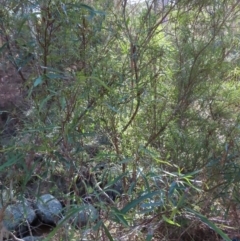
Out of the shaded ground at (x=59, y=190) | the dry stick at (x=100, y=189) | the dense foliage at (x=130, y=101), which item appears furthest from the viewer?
the shaded ground at (x=59, y=190)

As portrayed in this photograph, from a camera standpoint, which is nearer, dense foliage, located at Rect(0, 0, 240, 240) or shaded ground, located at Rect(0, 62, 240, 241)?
dense foliage, located at Rect(0, 0, 240, 240)

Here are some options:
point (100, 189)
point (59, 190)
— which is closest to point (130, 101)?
point (100, 189)

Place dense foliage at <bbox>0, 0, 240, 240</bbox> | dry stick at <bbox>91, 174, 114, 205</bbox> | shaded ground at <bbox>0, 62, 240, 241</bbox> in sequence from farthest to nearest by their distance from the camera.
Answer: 1. shaded ground at <bbox>0, 62, 240, 241</bbox>
2. dry stick at <bbox>91, 174, 114, 205</bbox>
3. dense foliage at <bbox>0, 0, 240, 240</bbox>

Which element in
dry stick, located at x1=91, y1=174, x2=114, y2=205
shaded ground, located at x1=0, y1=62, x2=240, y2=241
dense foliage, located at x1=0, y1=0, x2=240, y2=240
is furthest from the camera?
shaded ground, located at x1=0, y1=62, x2=240, y2=241

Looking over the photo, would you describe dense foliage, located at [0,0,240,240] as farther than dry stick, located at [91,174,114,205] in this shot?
No

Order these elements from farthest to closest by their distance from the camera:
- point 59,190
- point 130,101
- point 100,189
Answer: point 59,190, point 130,101, point 100,189

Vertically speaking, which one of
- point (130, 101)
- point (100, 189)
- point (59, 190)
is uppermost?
point (130, 101)

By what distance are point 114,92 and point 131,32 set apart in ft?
1.36

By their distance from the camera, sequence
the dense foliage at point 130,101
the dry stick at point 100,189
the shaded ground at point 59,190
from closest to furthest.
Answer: the dense foliage at point 130,101 < the dry stick at point 100,189 < the shaded ground at point 59,190

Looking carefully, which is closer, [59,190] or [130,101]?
[130,101]

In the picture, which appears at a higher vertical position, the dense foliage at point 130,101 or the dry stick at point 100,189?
the dense foliage at point 130,101

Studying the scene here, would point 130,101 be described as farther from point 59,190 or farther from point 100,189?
point 59,190

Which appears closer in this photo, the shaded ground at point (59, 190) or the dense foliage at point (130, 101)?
the dense foliage at point (130, 101)

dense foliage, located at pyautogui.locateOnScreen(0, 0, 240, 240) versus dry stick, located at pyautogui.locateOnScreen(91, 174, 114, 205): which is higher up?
dense foliage, located at pyautogui.locateOnScreen(0, 0, 240, 240)
